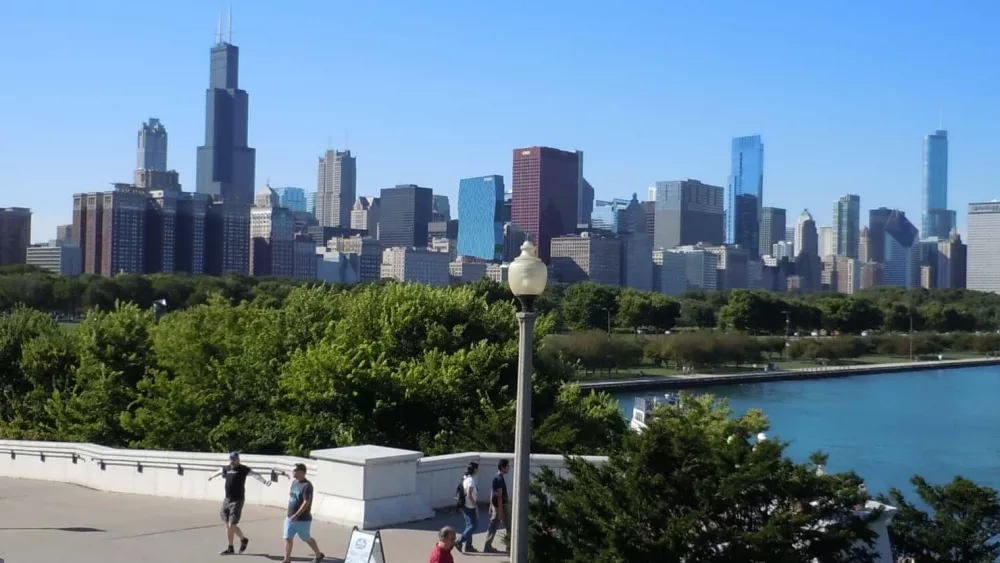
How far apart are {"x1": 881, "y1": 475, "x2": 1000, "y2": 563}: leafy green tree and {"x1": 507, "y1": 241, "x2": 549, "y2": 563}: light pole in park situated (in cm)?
654

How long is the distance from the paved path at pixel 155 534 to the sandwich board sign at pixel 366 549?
4.96 ft

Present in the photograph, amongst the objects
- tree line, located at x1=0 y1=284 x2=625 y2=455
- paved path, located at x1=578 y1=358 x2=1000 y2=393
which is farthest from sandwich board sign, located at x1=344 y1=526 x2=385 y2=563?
paved path, located at x1=578 y1=358 x2=1000 y2=393

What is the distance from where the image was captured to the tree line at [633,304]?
97688mm

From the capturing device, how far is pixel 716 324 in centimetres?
13312

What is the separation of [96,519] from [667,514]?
22.8 feet

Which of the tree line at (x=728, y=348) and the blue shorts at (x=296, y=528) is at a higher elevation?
the blue shorts at (x=296, y=528)

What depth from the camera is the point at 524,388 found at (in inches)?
333

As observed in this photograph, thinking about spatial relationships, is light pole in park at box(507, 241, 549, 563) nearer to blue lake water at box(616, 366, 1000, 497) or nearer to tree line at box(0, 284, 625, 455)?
tree line at box(0, 284, 625, 455)

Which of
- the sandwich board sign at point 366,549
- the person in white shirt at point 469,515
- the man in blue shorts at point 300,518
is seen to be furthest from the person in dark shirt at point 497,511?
the sandwich board sign at point 366,549

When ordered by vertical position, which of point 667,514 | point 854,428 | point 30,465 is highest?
point 667,514

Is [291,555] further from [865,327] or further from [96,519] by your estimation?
[865,327]

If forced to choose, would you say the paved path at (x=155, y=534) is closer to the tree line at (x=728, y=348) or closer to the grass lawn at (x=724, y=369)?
the tree line at (x=728, y=348)

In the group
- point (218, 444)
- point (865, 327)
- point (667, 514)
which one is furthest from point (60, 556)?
point (865, 327)

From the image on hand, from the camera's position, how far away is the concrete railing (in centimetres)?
1192
